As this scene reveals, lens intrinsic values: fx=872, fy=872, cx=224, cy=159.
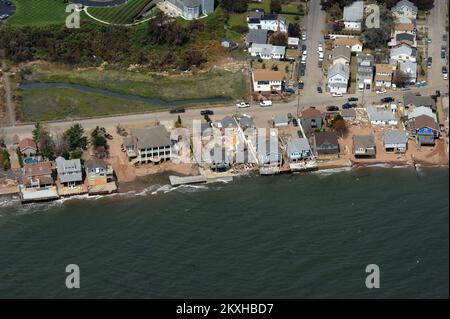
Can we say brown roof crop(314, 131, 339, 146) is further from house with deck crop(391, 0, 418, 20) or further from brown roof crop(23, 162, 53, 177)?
house with deck crop(391, 0, 418, 20)

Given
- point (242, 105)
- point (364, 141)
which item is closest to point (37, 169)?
point (242, 105)

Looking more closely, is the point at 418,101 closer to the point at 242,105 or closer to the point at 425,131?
the point at 425,131

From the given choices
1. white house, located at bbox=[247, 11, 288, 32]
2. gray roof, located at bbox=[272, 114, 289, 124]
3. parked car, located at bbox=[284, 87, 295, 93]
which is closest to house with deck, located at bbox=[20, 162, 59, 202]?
gray roof, located at bbox=[272, 114, 289, 124]

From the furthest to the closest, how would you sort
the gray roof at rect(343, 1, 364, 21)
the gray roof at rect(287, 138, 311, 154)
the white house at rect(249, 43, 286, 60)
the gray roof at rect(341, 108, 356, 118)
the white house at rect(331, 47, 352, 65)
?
the gray roof at rect(343, 1, 364, 21)
the white house at rect(249, 43, 286, 60)
the white house at rect(331, 47, 352, 65)
the gray roof at rect(341, 108, 356, 118)
the gray roof at rect(287, 138, 311, 154)

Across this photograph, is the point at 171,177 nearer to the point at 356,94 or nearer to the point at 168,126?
the point at 168,126

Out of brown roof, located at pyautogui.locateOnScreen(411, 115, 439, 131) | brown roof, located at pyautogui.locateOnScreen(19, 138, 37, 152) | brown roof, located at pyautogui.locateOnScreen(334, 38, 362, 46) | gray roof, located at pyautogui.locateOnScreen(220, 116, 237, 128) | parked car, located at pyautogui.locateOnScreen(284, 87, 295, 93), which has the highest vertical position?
brown roof, located at pyautogui.locateOnScreen(334, 38, 362, 46)

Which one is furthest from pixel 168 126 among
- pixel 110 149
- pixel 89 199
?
pixel 89 199
